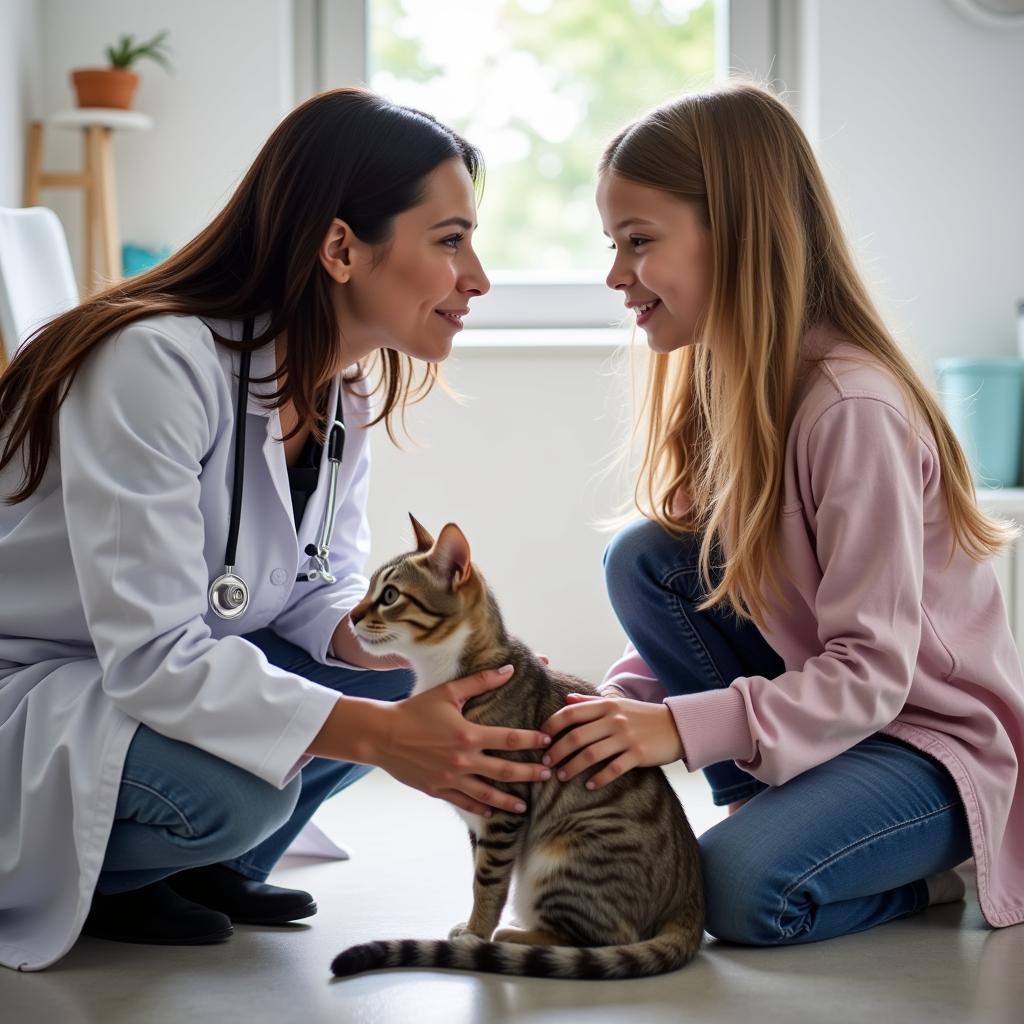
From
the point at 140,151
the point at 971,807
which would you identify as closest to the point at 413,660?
the point at 971,807

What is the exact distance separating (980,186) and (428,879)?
237 centimetres

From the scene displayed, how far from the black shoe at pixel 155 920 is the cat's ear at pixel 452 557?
563 millimetres

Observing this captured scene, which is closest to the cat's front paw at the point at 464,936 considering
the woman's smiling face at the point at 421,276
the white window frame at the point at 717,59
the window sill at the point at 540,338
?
the woman's smiling face at the point at 421,276

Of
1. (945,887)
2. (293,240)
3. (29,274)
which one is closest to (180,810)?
(293,240)

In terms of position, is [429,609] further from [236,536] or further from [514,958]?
[514,958]

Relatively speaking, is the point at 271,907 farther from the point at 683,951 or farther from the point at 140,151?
the point at 140,151

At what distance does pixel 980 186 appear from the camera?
3.34 meters

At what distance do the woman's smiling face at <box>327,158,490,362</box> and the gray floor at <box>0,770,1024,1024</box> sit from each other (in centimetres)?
85

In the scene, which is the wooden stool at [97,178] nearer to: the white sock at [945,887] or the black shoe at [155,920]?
the black shoe at [155,920]

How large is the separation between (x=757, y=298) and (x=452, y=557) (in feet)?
1.83

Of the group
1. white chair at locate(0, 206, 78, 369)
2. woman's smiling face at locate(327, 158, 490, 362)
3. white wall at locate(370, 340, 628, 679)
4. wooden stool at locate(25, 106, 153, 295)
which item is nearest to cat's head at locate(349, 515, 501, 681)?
woman's smiling face at locate(327, 158, 490, 362)

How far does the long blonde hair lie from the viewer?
5.64ft

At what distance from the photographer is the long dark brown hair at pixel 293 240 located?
5.55 feet

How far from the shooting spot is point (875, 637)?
5.22 ft
